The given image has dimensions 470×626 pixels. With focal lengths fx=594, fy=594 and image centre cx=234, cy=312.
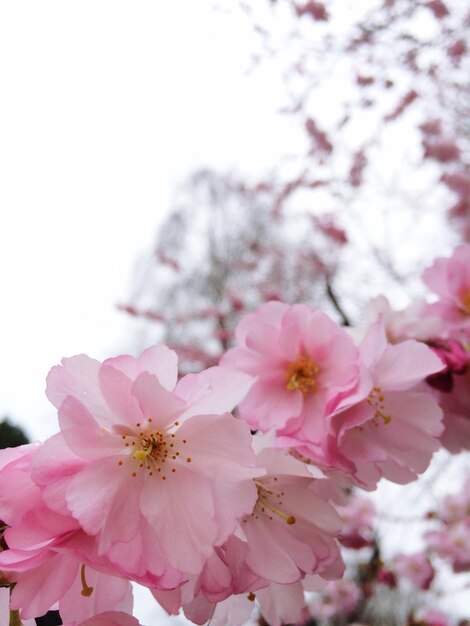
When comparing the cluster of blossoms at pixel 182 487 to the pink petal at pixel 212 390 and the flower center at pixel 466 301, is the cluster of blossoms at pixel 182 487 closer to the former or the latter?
the pink petal at pixel 212 390

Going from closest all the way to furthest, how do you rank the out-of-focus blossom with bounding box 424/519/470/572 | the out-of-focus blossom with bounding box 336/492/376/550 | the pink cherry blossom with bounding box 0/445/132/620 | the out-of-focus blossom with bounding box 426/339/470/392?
the pink cherry blossom with bounding box 0/445/132/620
the out-of-focus blossom with bounding box 426/339/470/392
the out-of-focus blossom with bounding box 424/519/470/572
the out-of-focus blossom with bounding box 336/492/376/550

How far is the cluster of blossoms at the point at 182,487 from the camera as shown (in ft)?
1.34

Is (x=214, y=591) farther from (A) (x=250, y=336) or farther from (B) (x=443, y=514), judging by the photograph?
(B) (x=443, y=514)

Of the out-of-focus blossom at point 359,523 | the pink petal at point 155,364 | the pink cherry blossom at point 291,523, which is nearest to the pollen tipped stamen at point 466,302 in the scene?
the pink cherry blossom at point 291,523

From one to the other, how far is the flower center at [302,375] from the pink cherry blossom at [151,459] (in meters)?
0.21

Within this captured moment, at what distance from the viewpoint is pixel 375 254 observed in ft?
15.9

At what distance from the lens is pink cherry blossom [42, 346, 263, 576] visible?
408 millimetres

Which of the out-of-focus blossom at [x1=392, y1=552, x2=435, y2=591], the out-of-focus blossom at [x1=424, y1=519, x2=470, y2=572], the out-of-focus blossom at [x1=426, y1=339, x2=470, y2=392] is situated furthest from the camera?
the out-of-focus blossom at [x1=392, y1=552, x2=435, y2=591]

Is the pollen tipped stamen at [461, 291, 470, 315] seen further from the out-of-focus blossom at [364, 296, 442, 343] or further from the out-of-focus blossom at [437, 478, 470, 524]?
the out-of-focus blossom at [437, 478, 470, 524]

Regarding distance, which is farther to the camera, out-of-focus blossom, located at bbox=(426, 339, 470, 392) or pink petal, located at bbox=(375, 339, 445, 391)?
out-of-focus blossom, located at bbox=(426, 339, 470, 392)

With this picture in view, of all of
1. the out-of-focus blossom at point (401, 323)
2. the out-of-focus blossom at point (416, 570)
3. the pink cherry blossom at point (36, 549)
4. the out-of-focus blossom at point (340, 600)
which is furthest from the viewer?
the out-of-focus blossom at point (340, 600)

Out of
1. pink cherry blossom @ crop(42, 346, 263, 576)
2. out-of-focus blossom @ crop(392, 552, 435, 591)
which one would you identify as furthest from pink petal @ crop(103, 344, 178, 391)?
out-of-focus blossom @ crop(392, 552, 435, 591)

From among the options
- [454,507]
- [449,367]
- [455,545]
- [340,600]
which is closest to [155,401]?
[449,367]

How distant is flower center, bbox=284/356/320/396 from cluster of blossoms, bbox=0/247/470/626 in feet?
0.11
